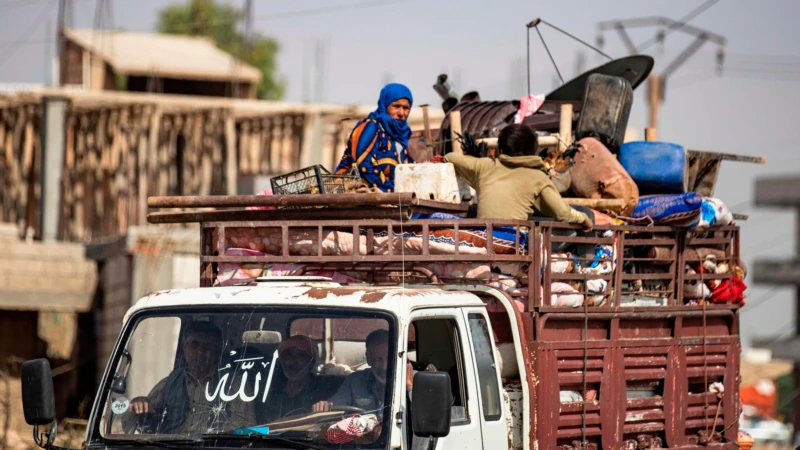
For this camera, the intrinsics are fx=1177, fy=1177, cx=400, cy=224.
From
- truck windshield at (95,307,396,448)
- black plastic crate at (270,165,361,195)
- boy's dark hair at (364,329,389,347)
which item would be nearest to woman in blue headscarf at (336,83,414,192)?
black plastic crate at (270,165,361,195)

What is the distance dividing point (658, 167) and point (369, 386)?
3586 millimetres

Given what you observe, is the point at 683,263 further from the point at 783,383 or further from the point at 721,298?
the point at 783,383

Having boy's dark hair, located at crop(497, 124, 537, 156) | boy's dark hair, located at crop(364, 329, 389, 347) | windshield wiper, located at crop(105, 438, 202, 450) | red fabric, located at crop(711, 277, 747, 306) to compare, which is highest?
boy's dark hair, located at crop(497, 124, 537, 156)

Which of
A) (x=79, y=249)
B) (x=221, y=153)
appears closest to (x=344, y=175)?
(x=79, y=249)

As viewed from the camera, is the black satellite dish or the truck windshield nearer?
the truck windshield

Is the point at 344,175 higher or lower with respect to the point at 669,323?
higher

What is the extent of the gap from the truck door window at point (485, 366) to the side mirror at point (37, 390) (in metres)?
1.89

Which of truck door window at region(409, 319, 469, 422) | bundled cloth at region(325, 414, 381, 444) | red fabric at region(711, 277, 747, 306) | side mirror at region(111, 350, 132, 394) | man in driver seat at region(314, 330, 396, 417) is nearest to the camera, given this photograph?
bundled cloth at region(325, 414, 381, 444)

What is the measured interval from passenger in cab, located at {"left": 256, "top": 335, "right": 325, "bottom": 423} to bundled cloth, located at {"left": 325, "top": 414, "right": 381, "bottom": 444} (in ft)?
0.56

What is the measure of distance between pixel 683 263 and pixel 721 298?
47 centimetres

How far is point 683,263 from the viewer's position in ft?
23.3

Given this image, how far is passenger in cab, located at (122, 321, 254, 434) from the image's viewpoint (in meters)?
4.84

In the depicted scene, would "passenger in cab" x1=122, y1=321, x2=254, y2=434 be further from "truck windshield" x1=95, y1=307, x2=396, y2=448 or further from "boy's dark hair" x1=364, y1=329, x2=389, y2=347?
"boy's dark hair" x1=364, y1=329, x2=389, y2=347

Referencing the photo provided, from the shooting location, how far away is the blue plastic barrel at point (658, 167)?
7691 mm
